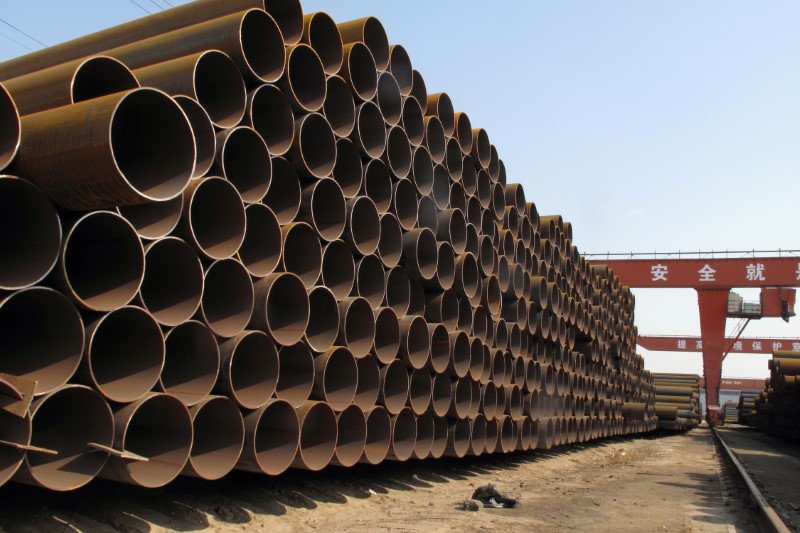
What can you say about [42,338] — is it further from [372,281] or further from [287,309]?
[372,281]

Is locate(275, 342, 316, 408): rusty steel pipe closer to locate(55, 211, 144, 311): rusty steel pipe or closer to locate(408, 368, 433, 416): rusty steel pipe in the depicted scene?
locate(55, 211, 144, 311): rusty steel pipe

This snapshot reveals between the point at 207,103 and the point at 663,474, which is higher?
the point at 207,103

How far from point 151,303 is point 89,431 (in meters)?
0.82

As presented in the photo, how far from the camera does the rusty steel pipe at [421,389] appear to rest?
22.0ft

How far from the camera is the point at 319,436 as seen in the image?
5219 millimetres

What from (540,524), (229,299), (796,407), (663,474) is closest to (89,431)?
(229,299)

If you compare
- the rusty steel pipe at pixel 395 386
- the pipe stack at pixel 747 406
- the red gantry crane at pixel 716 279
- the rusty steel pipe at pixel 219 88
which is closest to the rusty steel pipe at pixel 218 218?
the rusty steel pipe at pixel 219 88

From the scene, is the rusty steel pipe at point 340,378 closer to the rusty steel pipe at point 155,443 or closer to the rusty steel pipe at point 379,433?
the rusty steel pipe at point 379,433

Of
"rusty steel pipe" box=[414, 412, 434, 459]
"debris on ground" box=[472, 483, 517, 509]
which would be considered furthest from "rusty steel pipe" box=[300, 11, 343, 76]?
"debris on ground" box=[472, 483, 517, 509]

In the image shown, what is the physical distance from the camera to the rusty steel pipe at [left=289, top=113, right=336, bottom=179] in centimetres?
521

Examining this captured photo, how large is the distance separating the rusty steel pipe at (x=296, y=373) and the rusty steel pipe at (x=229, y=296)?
701 mm

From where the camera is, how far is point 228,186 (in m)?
4.06

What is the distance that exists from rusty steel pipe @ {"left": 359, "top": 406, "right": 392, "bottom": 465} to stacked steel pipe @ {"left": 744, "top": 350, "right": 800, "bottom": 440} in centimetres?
1567

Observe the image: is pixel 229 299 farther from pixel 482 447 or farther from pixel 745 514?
pixel 745 514
